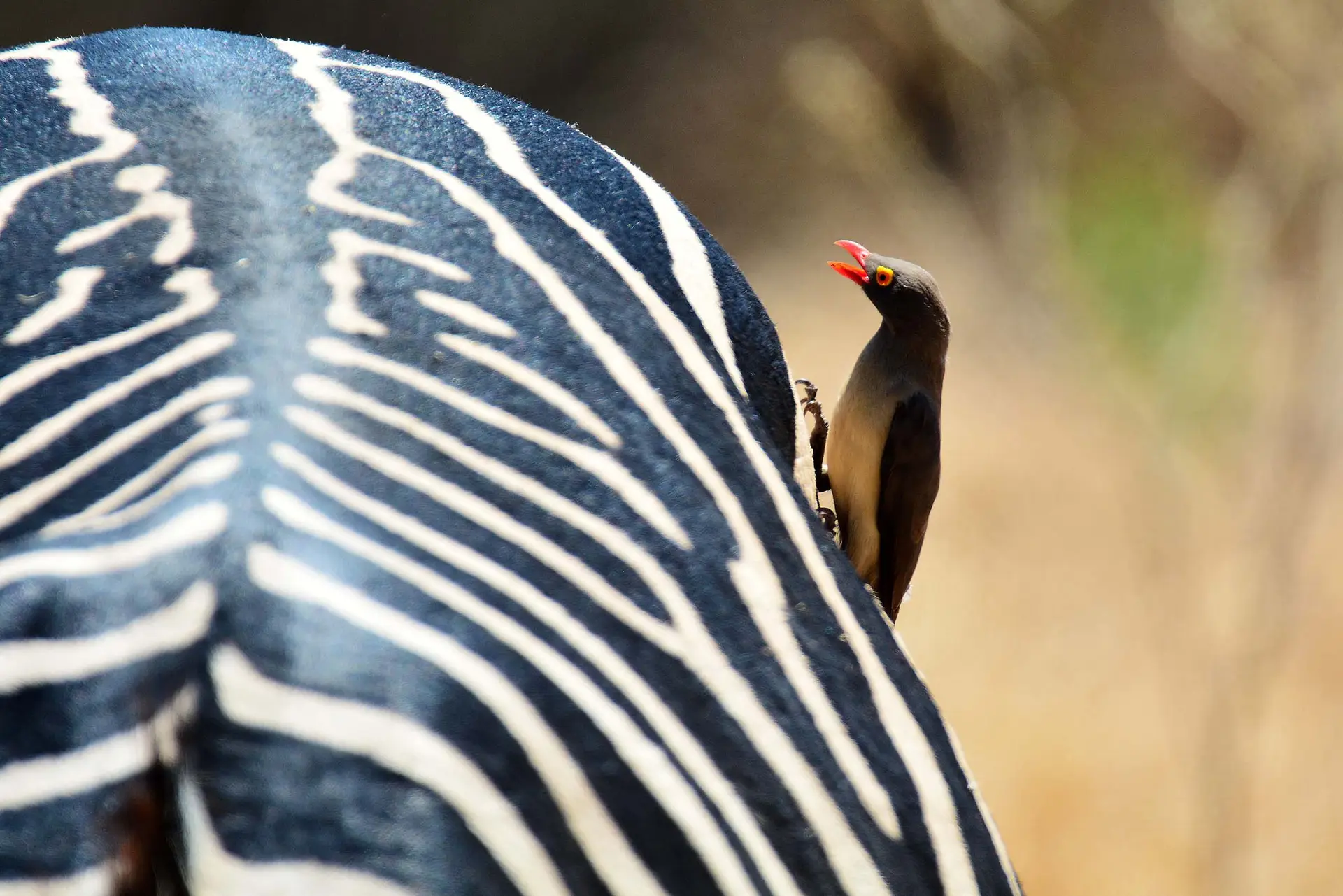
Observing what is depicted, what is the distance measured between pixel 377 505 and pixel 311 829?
0.13 meters

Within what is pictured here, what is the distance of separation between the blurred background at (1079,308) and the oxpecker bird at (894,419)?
0.96m

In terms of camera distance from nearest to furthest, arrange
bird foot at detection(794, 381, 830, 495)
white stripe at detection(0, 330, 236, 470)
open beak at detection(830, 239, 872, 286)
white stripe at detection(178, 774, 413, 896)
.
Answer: white stripe at detection(178, 774, 413, 896) → white stripe at detection(0, 330, 236, 470) → bird foot at detection(794, 381, 830, 495) → open beak at detection(830, 239, 872, 286)

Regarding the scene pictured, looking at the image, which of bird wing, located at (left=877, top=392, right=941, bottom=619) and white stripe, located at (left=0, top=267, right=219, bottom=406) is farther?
bird wing, located at (left=877, top=392, right=941, bottom=619)

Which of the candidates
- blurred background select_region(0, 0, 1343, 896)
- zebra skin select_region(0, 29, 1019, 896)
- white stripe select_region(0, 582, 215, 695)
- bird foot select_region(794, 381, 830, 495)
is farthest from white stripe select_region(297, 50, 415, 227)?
blurred background select_region(0, 0, 1343, 896)

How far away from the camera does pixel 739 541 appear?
1.99 feet

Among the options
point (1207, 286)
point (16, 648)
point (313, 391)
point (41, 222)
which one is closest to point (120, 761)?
point (16, 648)

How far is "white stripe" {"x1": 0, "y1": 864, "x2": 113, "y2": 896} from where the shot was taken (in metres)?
0.44

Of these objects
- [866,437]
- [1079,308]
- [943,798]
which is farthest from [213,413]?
[1079,308]

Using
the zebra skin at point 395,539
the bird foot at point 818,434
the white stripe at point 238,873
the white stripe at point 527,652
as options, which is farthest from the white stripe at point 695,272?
the bird foot at point 818,434

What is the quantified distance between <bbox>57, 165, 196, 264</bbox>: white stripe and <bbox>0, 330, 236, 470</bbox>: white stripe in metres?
0.06

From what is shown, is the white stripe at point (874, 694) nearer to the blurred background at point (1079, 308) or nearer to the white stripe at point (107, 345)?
the white stripe at point (107, 345)

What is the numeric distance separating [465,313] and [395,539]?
140mm

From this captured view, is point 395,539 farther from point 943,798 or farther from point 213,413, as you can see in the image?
point 943,798

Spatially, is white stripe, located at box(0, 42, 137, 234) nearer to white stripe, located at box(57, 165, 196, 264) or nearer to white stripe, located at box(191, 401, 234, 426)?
white stripe, located at box(57, 165, 196, 264)
